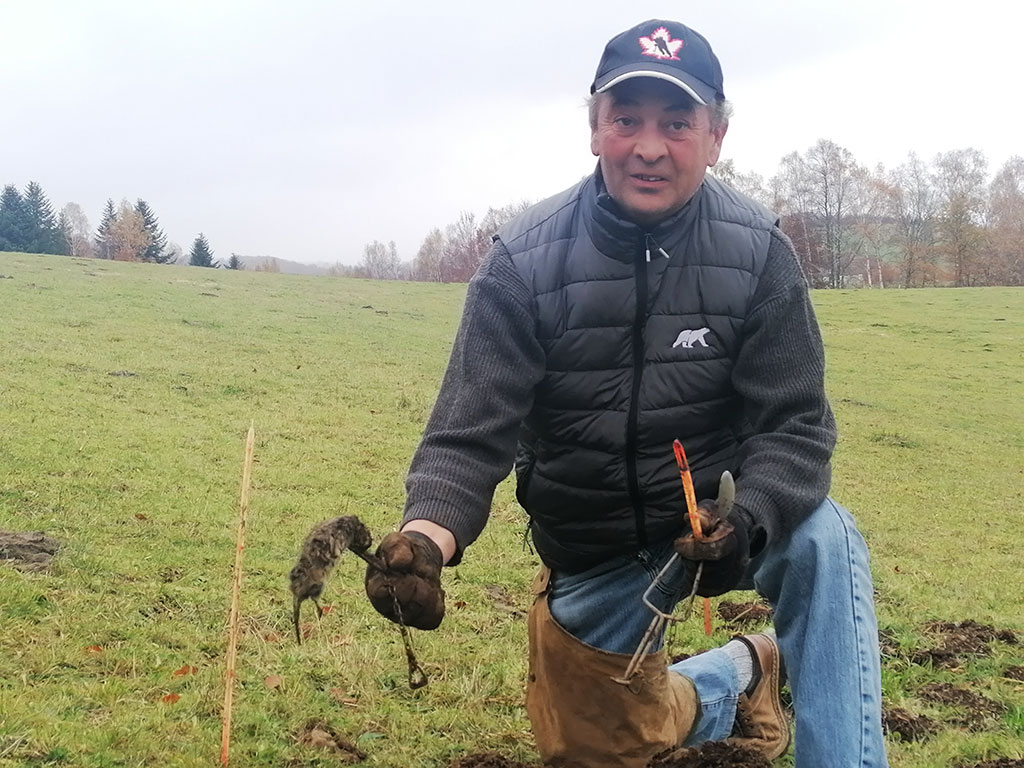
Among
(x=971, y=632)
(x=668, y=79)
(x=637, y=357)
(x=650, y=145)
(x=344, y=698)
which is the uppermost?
(x=668, y=79)

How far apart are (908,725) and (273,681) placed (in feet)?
8.04

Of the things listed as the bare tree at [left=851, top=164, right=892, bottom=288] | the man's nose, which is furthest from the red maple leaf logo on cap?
the bare tree at [left=851, top=164, right=892, bottom=288]

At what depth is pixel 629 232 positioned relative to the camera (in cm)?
296

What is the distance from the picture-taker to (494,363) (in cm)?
295

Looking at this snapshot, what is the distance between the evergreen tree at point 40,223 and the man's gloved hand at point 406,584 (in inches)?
2292

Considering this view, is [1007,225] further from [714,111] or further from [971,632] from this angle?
[714,111]

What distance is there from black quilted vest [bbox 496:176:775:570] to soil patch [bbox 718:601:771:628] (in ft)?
7.53

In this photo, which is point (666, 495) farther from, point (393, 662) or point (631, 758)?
point (393, 662)

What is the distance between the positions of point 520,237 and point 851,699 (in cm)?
168

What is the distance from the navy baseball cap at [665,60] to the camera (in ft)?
9.23

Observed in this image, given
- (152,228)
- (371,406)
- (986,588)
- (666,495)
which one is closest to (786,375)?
(666,495)

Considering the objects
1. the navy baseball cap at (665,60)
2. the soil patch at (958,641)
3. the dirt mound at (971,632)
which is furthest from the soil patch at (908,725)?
the navy baseball cap at (665,60)

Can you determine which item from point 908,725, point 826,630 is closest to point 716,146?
point 826,630

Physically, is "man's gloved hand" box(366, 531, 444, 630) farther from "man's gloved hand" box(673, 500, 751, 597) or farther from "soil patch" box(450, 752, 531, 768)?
"soil patch" box(450, 752, 531, 768)
